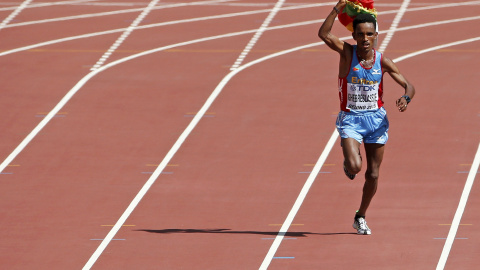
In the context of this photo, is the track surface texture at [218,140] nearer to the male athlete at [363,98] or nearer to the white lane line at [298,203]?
the white lane line at [298,203]

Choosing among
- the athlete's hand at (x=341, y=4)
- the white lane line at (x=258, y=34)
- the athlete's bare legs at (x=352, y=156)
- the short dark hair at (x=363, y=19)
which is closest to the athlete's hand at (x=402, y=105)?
the athlete's bare legs at (x=352, y=156)

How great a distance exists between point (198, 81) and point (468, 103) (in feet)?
12.9

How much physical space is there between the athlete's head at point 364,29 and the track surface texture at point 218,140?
1.80 metres

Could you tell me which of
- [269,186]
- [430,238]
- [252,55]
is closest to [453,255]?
[430,238]

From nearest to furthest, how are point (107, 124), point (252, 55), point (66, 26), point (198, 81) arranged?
1. point (107, 124)
2. point (198, 81)
3. point (252, 55)
4. point (66, 26)

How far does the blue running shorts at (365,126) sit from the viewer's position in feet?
38.2

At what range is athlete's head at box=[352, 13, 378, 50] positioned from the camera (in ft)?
37.3

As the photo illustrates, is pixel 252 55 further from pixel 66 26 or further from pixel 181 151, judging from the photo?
pixel 181 151

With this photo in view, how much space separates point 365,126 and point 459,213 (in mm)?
1632

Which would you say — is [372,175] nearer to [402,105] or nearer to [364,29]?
[402,105]

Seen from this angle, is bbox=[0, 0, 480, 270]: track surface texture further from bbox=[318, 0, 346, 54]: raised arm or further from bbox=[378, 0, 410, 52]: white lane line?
bbox=[318, 0, 346, 54]: raised arm

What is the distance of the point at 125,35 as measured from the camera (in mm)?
21797

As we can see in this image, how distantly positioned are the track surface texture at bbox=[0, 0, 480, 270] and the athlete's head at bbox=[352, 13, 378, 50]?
180 centimetres

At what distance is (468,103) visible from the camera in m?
17.5
